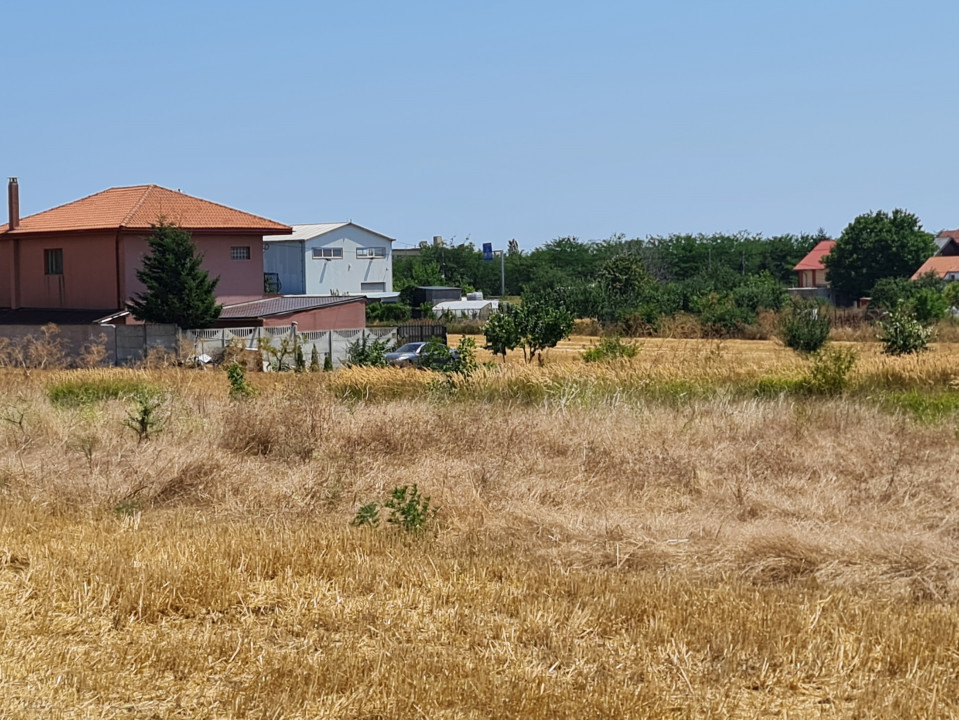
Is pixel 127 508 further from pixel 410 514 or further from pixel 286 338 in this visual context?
pixel 286 338

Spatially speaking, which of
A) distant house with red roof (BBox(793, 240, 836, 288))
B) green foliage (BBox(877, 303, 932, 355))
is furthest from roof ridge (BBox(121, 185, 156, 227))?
distant house with red roof (BBox(793, 240, 836, 288))

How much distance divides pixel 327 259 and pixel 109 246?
2606 cm

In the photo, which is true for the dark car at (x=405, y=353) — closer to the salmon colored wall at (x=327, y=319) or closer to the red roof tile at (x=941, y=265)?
the salmon colored wall at (x=327, y=319)

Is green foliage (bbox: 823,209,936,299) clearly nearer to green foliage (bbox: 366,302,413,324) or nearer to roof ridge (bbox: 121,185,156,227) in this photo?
green foliage (bbox: 366,302,413,324)

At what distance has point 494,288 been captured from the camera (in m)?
104

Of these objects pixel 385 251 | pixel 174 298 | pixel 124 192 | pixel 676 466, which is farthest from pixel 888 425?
pixel 385 251

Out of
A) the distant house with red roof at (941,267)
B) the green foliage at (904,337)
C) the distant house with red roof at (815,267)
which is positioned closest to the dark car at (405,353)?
the green foliage at (904,337)

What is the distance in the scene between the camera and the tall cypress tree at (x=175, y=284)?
35719mm

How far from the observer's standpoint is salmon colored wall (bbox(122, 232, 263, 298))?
4275cm

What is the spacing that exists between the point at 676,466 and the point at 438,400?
504 centimetres

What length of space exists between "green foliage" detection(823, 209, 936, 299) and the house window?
2217 inches

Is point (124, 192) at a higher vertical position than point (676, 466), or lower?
higher

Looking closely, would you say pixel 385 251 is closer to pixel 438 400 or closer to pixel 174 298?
pixel 174 298

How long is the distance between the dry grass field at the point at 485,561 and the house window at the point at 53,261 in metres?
29.5
